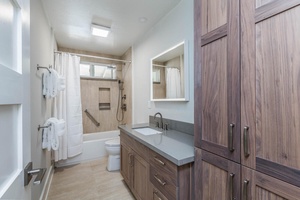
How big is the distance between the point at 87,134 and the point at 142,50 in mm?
2385

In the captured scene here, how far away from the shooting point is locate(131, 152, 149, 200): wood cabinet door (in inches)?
59.7

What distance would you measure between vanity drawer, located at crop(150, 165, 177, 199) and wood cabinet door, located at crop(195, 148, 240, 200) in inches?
6.5

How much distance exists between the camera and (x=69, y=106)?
2871 millimetres

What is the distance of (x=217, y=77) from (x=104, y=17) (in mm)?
1976

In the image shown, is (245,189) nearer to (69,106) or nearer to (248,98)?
(248,98)

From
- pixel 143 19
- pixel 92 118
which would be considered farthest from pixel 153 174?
pixel 92 118

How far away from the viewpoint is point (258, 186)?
0.71 metres

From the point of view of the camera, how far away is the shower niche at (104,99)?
381cm

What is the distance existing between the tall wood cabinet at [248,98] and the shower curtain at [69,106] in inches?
103

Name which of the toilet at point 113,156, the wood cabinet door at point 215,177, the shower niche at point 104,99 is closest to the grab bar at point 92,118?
the shower niche at point 104,99

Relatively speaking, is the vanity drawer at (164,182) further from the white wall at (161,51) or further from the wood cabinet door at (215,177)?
the white wall at (161,51)

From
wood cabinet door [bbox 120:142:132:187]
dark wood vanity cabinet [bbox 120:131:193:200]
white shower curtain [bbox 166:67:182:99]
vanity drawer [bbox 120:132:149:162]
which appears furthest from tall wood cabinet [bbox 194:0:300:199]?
wood cabinet door [bbox 120:142:132:187]

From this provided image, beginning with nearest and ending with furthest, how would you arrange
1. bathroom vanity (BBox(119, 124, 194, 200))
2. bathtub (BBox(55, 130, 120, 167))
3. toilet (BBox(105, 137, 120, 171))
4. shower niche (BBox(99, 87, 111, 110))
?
bathroom vanity (BBox(119, 124, 194, 200))
toilet (BBox(105, 137, 120, 171))
bathtub (BBox(55, 130, 120, 167))
shower niche (BBox(99, 87, 111, 110))

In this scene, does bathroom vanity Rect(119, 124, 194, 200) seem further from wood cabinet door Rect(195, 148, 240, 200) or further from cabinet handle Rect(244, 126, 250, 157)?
cabinet handle Rect(244, 126, 250, 157)
